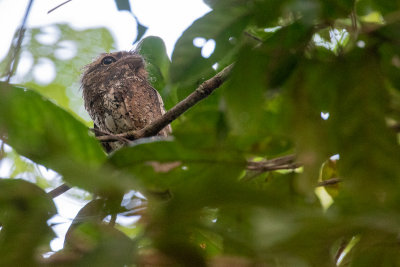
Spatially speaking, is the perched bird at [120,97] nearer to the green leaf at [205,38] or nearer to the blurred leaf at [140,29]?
the blurred leaf at [140,29]

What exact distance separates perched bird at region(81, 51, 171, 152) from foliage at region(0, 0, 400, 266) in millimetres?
2041

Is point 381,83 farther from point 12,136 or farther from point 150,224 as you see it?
point 12,136

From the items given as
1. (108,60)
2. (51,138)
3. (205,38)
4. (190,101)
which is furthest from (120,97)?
(51,138)

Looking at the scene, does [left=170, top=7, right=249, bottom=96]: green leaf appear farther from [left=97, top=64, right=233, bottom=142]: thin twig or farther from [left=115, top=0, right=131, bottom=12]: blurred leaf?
[left=97, top=64, right=233, bottom=142]: thin twig

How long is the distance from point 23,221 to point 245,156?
34cm

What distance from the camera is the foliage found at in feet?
1.82

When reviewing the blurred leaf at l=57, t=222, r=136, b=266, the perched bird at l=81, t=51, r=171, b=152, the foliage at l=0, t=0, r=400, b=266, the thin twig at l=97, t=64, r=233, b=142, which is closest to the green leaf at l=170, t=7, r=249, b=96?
the foliage at l=0, t=0, r=400, b=266

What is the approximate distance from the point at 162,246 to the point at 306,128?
0.26 m

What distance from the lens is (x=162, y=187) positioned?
0.71 m

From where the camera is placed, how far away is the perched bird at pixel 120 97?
3.01m

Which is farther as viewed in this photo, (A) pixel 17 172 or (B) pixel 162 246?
(A) pixel 17 172

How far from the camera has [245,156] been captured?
763 millimetres

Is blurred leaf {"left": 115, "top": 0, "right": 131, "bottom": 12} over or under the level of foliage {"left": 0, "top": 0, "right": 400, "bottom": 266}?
over

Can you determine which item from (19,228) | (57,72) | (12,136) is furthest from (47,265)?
(57,72)
